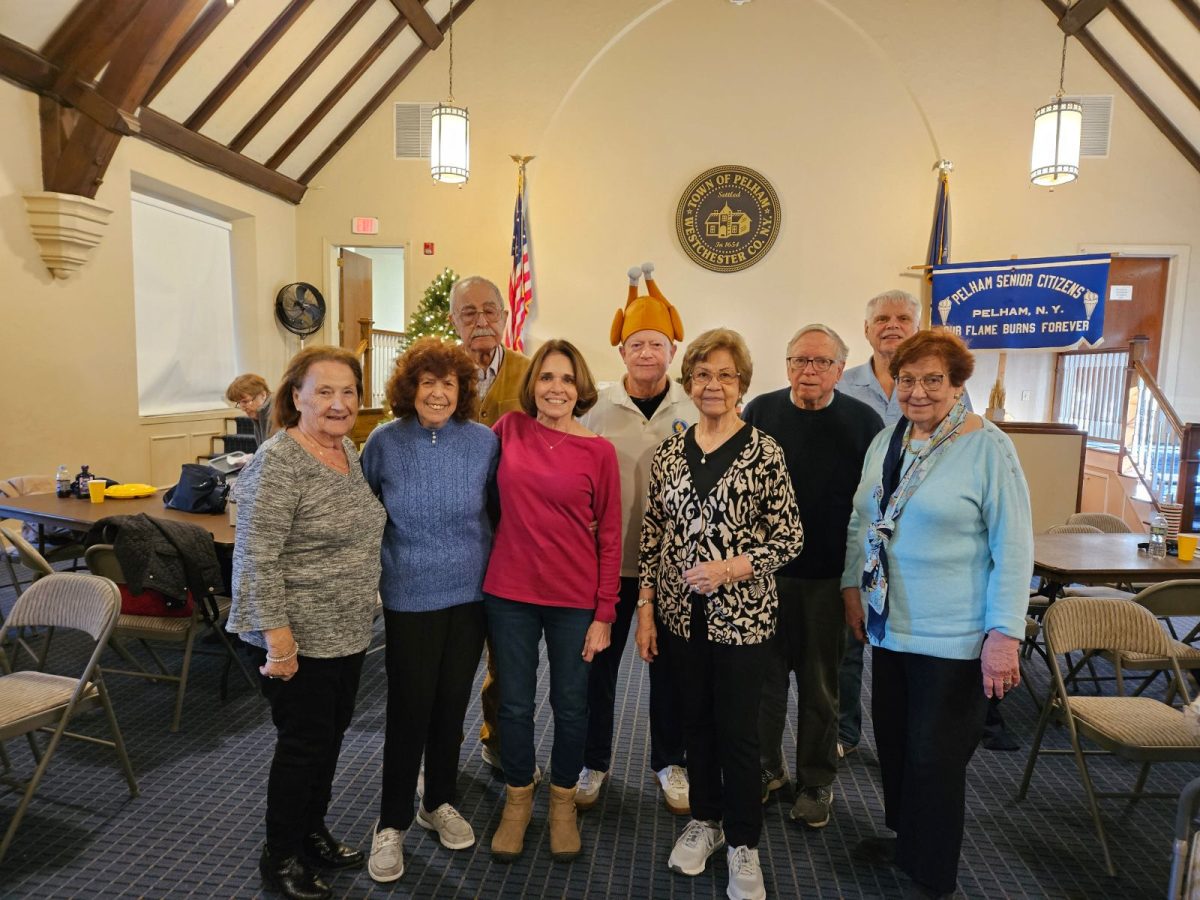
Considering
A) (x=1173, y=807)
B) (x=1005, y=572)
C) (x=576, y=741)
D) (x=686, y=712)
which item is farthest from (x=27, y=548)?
(x=1173, y=807)

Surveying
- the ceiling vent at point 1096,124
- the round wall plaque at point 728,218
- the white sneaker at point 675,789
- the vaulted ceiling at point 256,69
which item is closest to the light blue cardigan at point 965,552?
the white sneaker at point 675,789

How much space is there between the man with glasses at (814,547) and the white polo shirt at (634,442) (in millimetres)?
267

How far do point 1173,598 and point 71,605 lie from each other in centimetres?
389

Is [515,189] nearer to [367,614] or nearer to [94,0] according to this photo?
[94,0]

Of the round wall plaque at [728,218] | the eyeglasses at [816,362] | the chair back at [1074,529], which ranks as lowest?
the chair back at [1074,529]

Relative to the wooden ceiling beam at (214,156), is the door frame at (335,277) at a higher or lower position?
lower

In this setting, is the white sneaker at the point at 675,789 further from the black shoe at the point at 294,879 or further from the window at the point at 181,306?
the window at the point at 181,306

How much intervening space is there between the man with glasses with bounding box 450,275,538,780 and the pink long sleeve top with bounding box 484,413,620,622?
2.01 ft

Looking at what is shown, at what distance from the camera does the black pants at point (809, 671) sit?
217cm

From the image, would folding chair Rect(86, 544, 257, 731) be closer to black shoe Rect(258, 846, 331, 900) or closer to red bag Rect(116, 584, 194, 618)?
red bag Rect(116, 584, 194, 618)

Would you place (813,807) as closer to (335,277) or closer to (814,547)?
(814,547)

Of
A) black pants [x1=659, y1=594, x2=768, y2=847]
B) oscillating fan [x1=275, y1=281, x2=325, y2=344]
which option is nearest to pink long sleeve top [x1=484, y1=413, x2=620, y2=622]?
black pants [x1=659, y1=594, x2=768, y2=847]

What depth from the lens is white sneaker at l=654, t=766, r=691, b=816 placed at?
2.30 meters

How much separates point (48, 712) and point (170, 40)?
465cm
